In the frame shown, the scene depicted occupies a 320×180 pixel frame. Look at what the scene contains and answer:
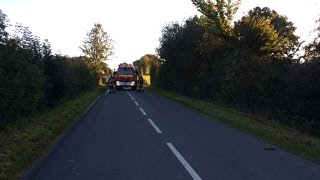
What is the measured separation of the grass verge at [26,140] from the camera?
32.3 feet

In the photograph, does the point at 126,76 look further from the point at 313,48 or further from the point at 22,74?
the point at 22,74

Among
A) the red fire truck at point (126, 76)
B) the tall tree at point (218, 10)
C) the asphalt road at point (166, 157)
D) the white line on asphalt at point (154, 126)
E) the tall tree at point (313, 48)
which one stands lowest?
the white line on asphalt at point (154, 126)

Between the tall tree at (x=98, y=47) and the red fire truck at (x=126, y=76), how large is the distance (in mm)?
27144

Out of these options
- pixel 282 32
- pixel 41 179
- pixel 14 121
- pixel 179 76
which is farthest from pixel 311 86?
pixel 282 32

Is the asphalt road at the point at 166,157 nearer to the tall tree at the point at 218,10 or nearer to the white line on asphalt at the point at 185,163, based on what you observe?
the white line on asphalt at the point at 185,163

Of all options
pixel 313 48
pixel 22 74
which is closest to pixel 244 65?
pixel 313 48

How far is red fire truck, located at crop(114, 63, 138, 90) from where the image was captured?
5772 cm

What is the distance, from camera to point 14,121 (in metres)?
18.7

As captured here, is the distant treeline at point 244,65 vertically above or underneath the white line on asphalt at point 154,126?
above

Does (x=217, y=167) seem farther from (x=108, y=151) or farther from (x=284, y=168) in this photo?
(x=108, y=151)

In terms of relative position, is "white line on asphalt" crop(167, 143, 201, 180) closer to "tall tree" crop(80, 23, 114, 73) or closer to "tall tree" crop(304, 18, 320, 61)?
"tall tree" crop(304, 18, 320, 61)

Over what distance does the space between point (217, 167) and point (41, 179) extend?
3341 mm

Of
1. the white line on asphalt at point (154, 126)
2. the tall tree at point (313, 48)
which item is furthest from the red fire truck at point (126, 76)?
the white line on asphalt at point (154, 126)

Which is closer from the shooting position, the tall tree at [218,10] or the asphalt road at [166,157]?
the asphalt road at [166,157]
